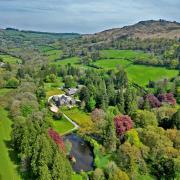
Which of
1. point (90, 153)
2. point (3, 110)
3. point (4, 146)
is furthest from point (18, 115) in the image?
point (90, 153)

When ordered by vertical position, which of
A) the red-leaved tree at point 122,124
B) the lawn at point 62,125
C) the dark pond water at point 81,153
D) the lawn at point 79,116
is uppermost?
the red-leaved tree at point 122,124

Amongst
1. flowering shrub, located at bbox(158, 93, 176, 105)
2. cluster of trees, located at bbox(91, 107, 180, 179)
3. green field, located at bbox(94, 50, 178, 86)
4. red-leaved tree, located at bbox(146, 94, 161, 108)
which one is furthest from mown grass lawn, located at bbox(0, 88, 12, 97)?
green field, located at bbox(94, 50, 178, 86)

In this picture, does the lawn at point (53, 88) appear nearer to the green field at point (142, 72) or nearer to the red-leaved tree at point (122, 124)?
the green field at point (142, 72)

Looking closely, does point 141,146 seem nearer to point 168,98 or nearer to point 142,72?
point 168,98

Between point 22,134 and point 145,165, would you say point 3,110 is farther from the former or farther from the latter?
point 145,165

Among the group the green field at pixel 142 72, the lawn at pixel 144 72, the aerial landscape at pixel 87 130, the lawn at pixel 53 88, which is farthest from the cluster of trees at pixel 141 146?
the green field at pixel 142 72

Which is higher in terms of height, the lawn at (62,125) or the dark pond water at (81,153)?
the lawn at (62,125)
